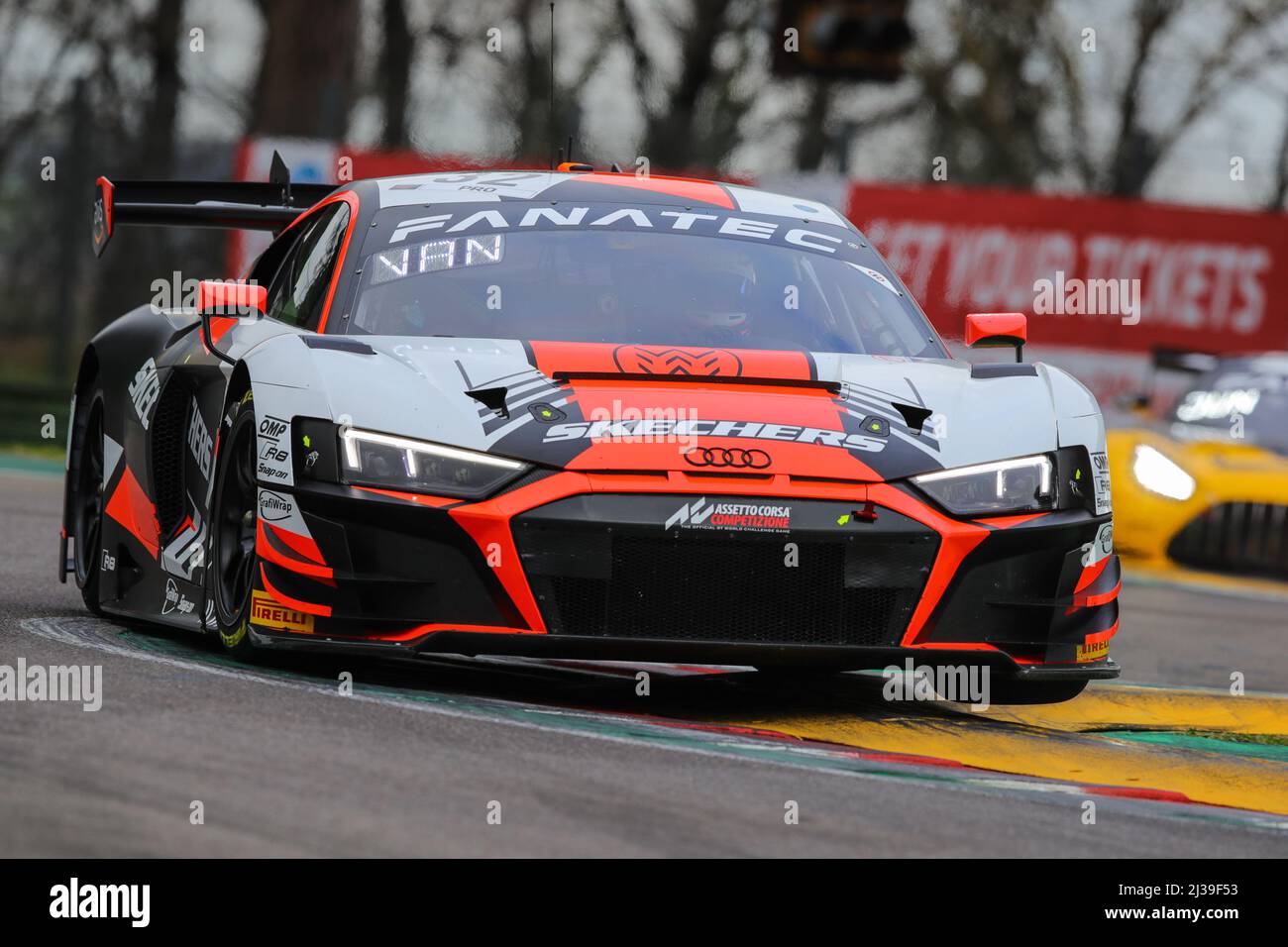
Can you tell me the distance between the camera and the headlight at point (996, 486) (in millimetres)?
5555

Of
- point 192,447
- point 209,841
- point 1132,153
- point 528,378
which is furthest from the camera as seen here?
point 1132,153

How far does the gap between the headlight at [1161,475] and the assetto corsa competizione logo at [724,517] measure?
26.8 ft

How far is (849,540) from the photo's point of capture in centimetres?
542

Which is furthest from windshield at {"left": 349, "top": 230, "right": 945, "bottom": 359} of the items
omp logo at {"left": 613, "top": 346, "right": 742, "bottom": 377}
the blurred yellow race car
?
the blurred yellow race car

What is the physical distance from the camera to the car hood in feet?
17.8

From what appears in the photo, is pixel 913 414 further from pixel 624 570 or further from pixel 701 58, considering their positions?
pixel 701 58

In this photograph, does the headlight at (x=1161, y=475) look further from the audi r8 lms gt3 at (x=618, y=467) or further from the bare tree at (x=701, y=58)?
the bare tree at (x=701, y=58)

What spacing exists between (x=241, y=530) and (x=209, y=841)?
223 centimetres

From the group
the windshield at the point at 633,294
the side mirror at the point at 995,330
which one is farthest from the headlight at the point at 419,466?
the side mirror at the point at 995,330

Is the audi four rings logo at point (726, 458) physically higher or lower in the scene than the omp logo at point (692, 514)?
higher

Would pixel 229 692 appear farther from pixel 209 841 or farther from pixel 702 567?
pixel 209 841

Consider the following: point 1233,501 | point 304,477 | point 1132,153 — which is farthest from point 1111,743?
point 1132,153

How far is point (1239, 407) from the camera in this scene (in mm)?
14016

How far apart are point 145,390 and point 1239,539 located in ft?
25.3
